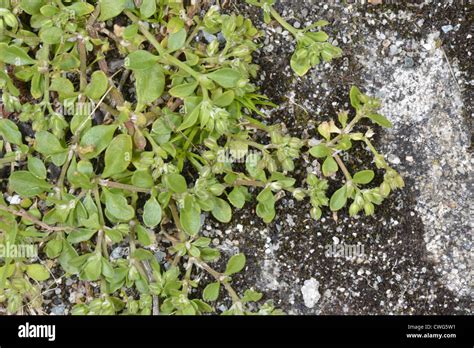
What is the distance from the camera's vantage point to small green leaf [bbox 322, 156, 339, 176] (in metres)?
2.60

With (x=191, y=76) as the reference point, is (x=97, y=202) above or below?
below

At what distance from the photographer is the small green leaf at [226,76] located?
Answer: 7.91 feet

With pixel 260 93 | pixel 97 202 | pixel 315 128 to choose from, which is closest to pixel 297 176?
pixel 315 128

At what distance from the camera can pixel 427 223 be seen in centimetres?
270

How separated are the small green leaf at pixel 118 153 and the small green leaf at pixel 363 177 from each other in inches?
35.5

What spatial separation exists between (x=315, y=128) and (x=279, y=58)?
0.33 meters

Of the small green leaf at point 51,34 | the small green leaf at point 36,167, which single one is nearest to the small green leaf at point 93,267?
the small green leaf at point 36,167

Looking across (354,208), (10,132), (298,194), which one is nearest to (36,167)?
(10,132)

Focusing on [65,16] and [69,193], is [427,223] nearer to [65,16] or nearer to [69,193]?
[69,193]

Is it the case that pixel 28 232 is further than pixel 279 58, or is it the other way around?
pixel 279 58

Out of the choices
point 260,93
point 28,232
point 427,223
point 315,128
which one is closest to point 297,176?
point 315,128

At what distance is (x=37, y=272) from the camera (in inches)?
103

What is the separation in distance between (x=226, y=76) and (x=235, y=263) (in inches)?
29.3
